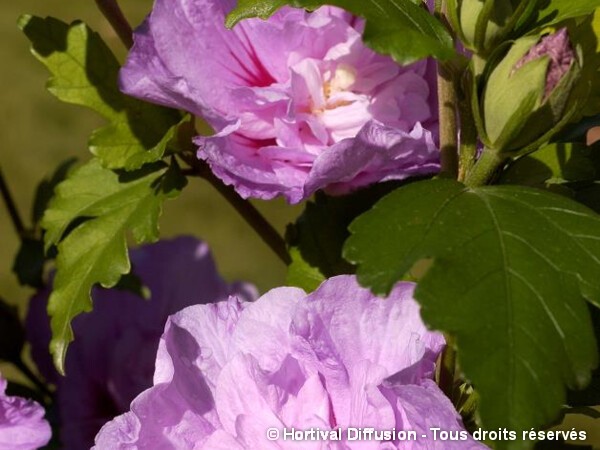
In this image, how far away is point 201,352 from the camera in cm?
67

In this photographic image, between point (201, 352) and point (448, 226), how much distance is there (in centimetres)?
19

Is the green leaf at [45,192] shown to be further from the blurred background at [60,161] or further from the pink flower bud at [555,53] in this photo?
the blurred background at [60,161]

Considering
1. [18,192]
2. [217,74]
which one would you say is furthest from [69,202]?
[18,192]

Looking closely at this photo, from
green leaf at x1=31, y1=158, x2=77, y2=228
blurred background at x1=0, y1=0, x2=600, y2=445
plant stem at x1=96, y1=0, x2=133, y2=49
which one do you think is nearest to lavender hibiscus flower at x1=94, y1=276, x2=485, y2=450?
plant stem at x1=96, y1=0, x2=133, y2=49

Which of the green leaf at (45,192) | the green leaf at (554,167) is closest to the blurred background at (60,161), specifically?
the green leaf at (45,192)

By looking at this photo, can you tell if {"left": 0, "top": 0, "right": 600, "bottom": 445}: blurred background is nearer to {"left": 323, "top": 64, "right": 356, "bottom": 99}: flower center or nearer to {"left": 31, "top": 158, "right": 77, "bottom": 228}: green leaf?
{"left": 31, "top": 158, "right": 77, "bottom": 228}: green leaf

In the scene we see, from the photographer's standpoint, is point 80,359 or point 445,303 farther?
point 80,359

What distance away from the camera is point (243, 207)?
87 cm

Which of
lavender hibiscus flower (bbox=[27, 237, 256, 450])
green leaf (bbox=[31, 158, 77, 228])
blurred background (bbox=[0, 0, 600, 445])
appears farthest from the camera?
blurred background (bbox=[0, 0, 600, 445])

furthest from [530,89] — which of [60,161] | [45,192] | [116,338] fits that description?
[60,161]

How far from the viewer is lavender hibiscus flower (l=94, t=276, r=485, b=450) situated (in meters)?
0.63

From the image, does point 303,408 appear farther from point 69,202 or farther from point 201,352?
point 69,202

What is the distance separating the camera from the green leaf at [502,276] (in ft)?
1.69

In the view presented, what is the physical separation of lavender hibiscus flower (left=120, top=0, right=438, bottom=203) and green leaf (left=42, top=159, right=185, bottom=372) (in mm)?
129
